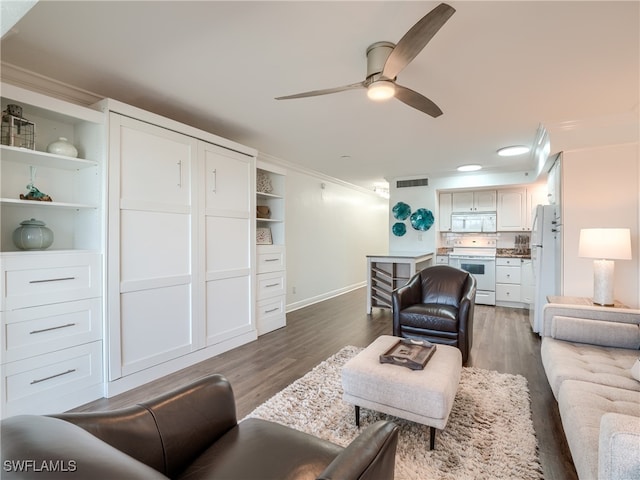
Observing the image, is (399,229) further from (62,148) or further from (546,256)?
(62,148)

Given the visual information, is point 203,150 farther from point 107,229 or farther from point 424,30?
point 424,30

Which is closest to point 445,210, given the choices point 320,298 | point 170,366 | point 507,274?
point 507,274

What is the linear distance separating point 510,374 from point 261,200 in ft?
11.8

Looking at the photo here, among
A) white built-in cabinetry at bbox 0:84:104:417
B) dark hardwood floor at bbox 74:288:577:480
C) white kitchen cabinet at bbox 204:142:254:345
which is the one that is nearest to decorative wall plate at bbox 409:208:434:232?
dark hardwood floor at bbox 74:288:577:480

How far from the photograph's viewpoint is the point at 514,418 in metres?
2.12

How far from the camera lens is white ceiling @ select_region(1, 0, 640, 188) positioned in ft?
5.64

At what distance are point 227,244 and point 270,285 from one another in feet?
3.25

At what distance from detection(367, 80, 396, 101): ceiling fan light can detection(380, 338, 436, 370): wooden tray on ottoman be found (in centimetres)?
171

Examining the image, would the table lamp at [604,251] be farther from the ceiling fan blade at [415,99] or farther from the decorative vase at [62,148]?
the decorative vase at [62,148]

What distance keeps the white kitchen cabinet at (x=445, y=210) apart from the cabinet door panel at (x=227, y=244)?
4.33 m

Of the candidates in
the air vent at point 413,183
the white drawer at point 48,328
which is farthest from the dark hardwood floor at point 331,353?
the air vent at point 413,183

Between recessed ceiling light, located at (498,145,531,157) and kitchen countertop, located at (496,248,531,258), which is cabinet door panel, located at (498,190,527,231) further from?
recessed ceiling light, located at (498,145,531,157)

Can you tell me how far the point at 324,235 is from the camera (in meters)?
6.22

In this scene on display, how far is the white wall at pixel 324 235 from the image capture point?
539 cm
